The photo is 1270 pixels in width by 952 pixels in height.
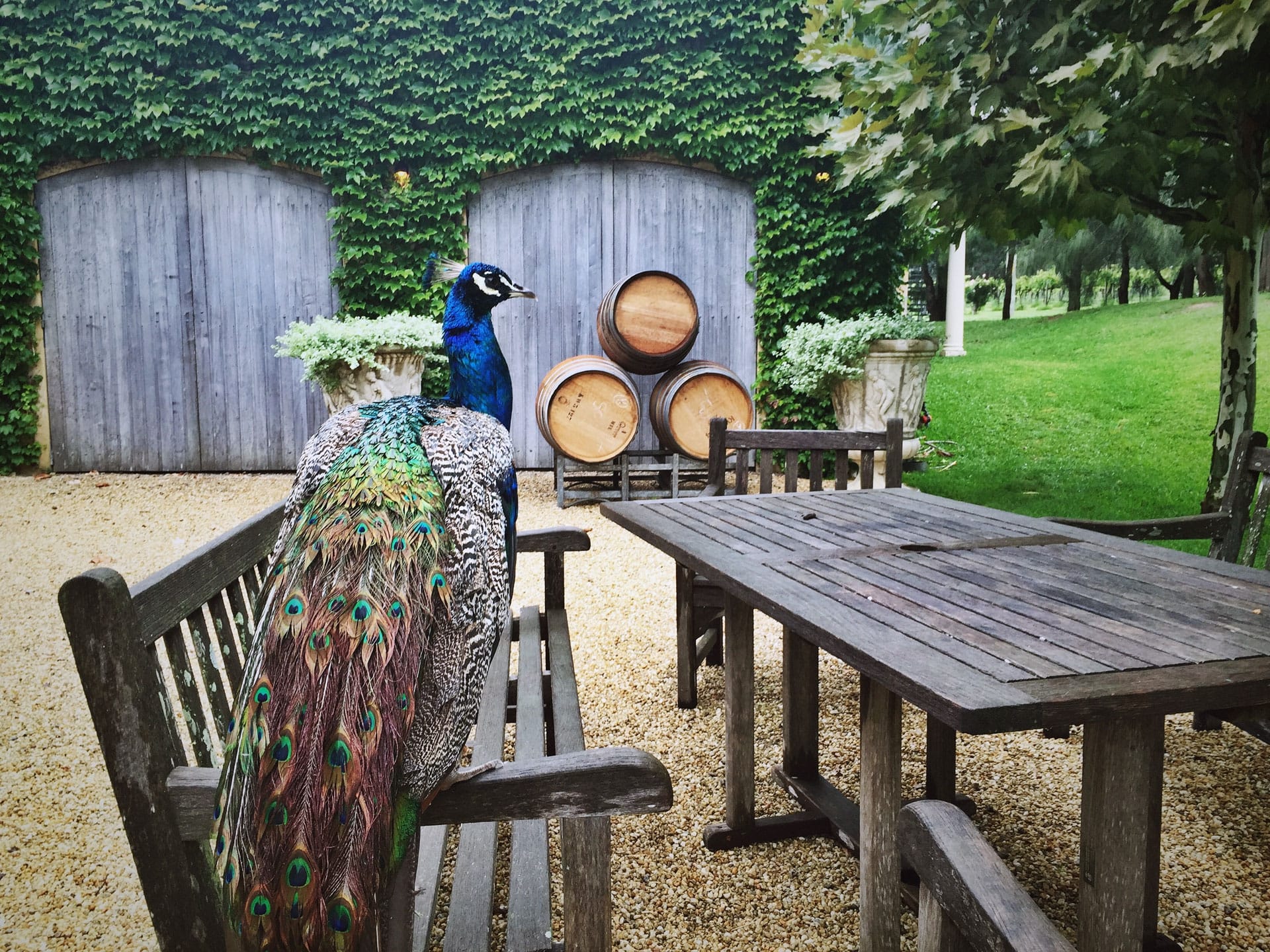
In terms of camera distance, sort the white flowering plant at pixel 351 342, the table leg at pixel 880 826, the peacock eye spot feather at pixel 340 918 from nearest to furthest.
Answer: the peacock eye spot feather at pixel 340 918 → the table leg at pixel 880 826 → the white flowering plant at pixel 351 342

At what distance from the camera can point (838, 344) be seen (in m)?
7.22

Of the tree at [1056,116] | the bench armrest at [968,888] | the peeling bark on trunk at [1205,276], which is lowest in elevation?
the bench armrest at [968,888]

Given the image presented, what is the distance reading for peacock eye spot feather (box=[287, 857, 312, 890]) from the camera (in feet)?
3.35

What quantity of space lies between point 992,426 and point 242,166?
887 cm

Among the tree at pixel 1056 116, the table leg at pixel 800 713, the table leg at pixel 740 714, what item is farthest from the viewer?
the tree at pixel 1056 116

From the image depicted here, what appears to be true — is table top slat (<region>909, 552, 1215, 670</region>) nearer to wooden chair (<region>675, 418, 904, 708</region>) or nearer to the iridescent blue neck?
the iridescent blue neck

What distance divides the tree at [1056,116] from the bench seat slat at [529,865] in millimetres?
3388

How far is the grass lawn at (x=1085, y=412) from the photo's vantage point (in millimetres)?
7070

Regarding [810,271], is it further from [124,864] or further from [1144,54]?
[124,864]

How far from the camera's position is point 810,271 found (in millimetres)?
8383

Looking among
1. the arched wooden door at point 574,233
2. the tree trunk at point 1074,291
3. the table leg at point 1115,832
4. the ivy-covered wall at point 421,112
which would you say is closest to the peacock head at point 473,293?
the table leg at point 1115,832

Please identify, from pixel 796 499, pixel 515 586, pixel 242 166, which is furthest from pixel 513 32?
pixel 796 499

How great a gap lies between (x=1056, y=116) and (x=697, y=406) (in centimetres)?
Answer: 345

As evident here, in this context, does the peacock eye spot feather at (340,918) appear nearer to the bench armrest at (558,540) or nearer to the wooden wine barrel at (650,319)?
the bench armrest at (558,540)
